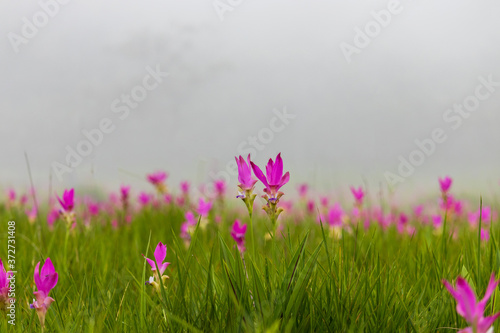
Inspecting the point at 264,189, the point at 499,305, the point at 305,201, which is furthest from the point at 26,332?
the point at 305,201

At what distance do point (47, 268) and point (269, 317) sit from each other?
785 millimetres

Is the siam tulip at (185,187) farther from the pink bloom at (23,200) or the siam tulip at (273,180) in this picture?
the siam tulip at (273,180)

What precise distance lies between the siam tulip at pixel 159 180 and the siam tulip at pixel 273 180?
11.9 feet

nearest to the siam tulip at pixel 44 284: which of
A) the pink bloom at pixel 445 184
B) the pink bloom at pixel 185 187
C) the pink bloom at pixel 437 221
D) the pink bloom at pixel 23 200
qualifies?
the pink bloom at pixel 445 184

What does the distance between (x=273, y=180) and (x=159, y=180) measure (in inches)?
145

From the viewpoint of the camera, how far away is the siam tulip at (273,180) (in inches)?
60.2

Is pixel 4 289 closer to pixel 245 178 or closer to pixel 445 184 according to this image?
pixel 245 178

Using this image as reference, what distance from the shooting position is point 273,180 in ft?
5.05

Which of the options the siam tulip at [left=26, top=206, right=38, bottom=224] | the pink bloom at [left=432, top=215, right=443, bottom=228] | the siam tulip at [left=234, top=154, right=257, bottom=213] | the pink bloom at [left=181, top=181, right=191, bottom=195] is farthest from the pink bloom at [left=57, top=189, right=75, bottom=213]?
the pink bloom at [left=432, top=215, right=443, bottom=228]

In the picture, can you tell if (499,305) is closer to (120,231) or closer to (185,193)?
(120,231)

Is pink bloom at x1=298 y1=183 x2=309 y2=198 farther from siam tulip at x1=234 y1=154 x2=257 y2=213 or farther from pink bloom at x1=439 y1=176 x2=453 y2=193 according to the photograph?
siam tulip at x1=234 y1=154 x2=257 y2=213

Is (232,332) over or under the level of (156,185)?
under

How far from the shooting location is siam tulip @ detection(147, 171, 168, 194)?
197 inches

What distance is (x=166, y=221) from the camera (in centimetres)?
479
